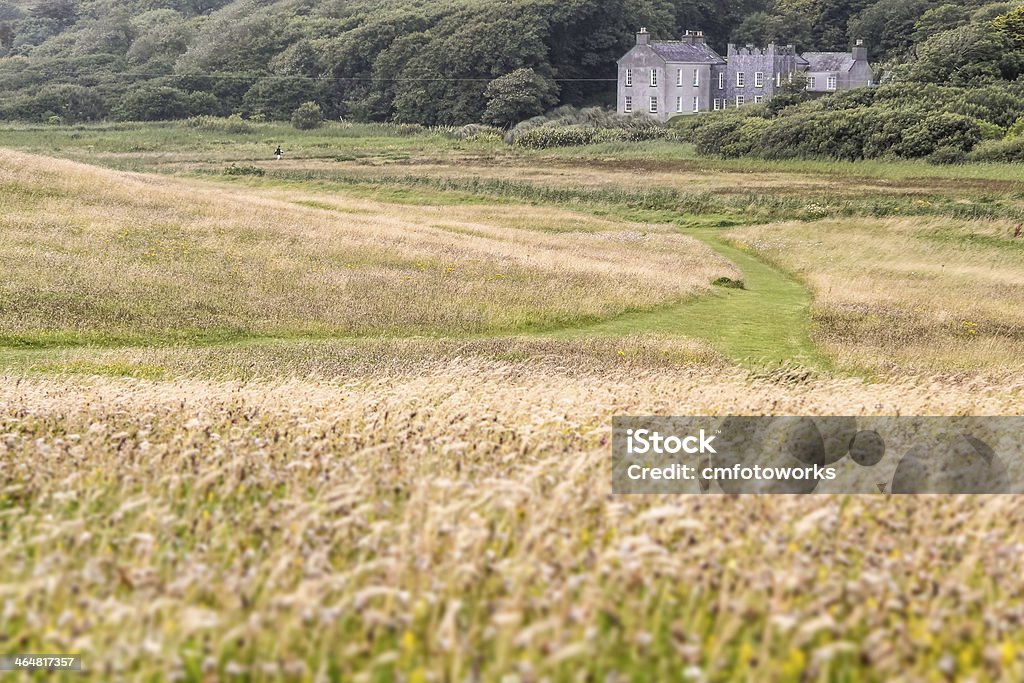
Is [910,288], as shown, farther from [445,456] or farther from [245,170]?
[245,170]

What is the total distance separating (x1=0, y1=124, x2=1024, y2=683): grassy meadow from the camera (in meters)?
5.46

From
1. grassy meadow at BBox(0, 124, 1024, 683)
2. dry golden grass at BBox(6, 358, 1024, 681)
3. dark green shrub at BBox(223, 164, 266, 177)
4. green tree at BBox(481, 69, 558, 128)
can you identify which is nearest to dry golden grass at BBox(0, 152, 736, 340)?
grassy meadow at BBox(0, 124, 1024, 683)

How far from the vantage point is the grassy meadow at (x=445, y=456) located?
17.9 ft

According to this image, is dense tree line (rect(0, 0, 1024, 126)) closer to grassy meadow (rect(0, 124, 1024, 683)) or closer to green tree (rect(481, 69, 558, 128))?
green tree (rect(481, 69, 558, 128))

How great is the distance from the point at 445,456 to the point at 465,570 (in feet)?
10.6

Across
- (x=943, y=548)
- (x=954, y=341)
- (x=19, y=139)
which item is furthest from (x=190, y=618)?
(x=19, y=139)

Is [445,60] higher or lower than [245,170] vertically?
higher

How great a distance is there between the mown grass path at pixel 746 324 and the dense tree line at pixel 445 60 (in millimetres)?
86795

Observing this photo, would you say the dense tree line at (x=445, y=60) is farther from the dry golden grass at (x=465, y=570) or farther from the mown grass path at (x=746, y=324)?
the dry golden grass at (x=465, y=570)

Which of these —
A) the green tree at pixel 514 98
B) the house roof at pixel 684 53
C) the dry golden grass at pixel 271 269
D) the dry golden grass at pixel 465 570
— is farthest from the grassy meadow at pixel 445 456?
the house roof at pixel 684 53

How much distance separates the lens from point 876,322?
26.0 meters

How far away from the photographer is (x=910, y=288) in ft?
106

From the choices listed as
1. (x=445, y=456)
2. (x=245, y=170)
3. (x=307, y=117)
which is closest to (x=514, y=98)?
(x=307, y=117)

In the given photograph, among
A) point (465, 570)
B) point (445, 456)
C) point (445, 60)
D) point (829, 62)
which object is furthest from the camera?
point (445, 60)
